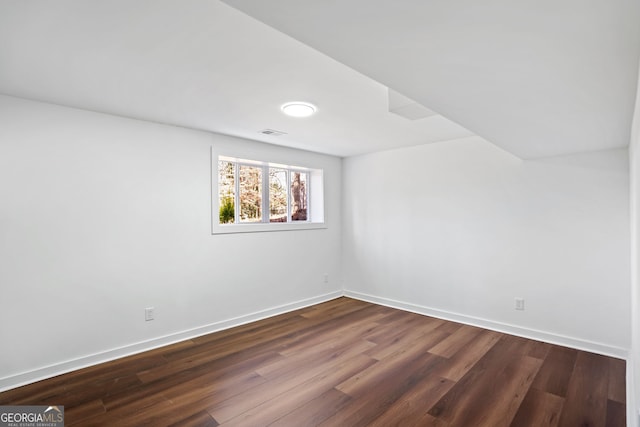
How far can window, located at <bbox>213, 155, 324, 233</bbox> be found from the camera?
4.09 m

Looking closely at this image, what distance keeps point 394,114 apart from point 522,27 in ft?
6.36

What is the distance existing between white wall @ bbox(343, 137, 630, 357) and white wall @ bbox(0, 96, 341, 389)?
183 centimetres

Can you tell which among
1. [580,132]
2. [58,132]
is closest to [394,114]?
[580,132]

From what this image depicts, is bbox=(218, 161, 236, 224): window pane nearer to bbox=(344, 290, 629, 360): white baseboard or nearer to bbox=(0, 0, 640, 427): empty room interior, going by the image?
bbox=(0, 0, 640, 427): empty room interior

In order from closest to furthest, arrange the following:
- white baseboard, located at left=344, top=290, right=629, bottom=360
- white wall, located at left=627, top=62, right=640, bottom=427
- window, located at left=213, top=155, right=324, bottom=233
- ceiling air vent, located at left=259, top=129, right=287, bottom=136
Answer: white wall, located at left=627, top=62, right=640, bottom=427 → white baseboard, located at left=344, top=290, right=629, bottom=360 → ceiling air vent, located at left=259, top=129, right=287, bottom=136 → window, located at left=213, top=155, right=324, bottom=233

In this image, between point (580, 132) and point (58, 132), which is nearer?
point (580, 132)

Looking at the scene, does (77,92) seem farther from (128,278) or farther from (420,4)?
(420,4)

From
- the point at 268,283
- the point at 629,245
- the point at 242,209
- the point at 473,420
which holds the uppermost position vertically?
the point at 242,209

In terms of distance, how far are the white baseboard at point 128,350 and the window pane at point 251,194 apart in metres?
1.24

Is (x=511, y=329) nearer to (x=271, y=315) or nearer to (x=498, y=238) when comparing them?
(x=498, y=238)

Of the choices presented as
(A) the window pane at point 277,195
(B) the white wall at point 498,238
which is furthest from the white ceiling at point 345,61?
(A) the window pane at point 277,195

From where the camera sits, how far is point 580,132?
2.43m

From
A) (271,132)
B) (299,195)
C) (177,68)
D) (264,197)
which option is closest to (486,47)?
(177,68)

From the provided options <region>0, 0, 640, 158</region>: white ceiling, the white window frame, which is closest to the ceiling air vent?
<region>0, 0, 640, 158</region>: white ceiling
